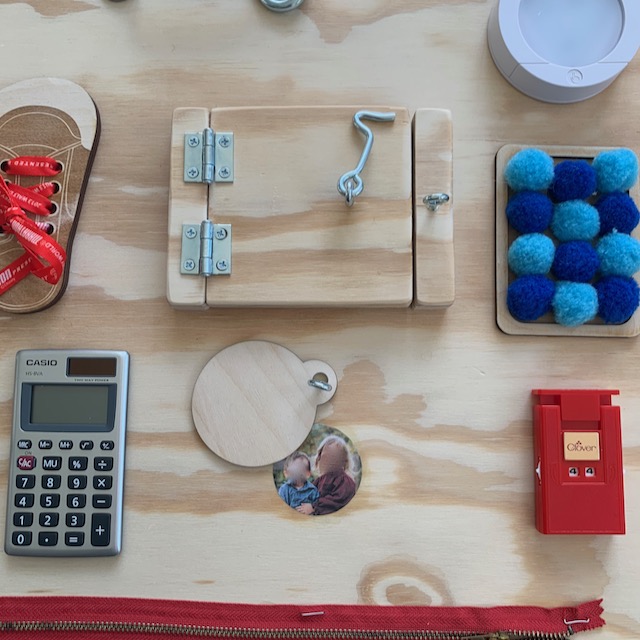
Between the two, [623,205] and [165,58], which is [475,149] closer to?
[623,205]

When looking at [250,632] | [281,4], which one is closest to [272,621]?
[250,632]

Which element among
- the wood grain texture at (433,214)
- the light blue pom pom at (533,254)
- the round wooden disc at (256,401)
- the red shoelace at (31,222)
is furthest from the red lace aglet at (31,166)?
the light blue pom pom at (533,254)

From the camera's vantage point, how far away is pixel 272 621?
0.60 metres

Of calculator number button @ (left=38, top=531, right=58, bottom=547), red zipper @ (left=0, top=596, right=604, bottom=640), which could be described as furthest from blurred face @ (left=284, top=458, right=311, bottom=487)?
calculator number button @ (left=38, top=531, right=58, bottom=547)

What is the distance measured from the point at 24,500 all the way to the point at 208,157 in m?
0.36

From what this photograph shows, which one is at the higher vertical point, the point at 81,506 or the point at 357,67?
the point at 357,67

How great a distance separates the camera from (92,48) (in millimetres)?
659

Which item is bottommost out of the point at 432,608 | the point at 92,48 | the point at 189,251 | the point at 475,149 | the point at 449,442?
the point at 432,608

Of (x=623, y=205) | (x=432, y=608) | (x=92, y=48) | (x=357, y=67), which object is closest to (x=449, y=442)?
(x=432, y=608)

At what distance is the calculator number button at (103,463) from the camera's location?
601 millimetres

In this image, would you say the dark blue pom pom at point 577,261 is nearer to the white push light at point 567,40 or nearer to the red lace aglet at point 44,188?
the white push light at point 567,40

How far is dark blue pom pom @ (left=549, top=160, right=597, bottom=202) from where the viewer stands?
0.61 metres

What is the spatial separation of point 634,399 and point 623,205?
188 mm

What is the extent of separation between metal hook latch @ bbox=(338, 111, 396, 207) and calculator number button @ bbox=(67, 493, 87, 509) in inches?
14.3
